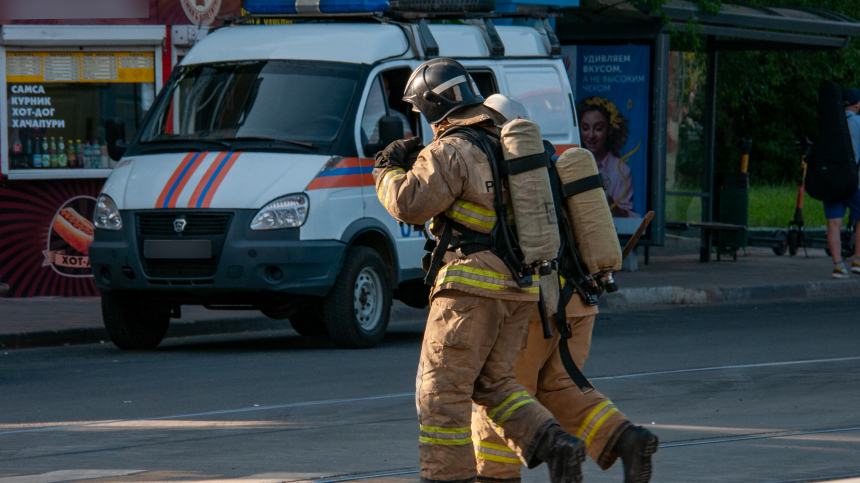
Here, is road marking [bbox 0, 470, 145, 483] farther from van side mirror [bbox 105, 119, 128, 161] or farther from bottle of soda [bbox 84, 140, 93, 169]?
bottle of soda [bbox 84, 140, 93, 169]

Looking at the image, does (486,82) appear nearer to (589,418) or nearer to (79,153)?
(79,153)

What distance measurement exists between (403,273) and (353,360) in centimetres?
115

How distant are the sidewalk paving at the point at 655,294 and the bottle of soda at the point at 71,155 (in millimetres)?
1356

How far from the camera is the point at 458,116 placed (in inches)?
189

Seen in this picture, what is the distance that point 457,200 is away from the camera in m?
4.69

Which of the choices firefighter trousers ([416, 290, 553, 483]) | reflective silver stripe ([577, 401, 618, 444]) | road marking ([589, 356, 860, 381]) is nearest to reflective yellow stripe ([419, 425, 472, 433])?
firefighter trousers ([416, 290, 553, 483])

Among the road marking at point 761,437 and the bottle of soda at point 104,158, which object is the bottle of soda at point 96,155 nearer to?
the bottle of soda at point 104,158

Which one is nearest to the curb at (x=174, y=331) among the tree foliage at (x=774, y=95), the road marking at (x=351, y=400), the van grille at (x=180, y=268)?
the van grille at (x=180, y=268)

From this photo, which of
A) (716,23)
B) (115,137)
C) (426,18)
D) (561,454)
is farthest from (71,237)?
(561,454)

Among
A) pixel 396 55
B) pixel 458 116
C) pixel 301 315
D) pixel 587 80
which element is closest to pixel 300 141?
pixel 396 55

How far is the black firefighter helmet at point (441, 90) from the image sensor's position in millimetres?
4742

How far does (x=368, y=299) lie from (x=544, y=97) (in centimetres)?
276

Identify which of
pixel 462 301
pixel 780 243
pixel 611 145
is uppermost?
pixel 462 301

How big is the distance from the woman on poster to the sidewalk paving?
89cm
